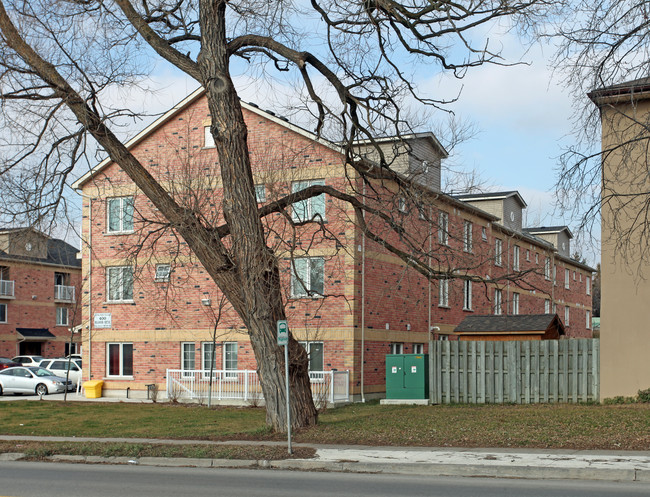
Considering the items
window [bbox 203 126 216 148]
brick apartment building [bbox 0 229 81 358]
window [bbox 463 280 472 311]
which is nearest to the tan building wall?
window [bbox 203 126 216 148]

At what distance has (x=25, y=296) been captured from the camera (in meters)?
57.5

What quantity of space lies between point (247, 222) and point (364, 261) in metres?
12.7

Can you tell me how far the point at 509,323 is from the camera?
1110 inches

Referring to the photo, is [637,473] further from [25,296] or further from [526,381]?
[25,296]

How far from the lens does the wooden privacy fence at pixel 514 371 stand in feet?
78.7

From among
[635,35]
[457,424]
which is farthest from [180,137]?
[635,35]

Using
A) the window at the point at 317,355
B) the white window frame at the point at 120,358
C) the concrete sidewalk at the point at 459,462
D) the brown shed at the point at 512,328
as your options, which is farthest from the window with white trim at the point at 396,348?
the concrete sidewalk at the point at 459,462

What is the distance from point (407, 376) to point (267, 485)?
615 inches

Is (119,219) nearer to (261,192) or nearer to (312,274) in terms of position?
(261,192)

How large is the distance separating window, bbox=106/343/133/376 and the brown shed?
14027mm

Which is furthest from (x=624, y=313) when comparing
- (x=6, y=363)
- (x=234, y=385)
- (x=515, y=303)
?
(x=6, y=363)

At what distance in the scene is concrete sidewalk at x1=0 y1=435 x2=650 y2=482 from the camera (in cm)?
1203

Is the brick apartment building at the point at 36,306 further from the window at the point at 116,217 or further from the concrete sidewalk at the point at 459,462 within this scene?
the concrete sidewalk at the point at 459,462

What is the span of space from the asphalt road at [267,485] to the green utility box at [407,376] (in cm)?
1372
